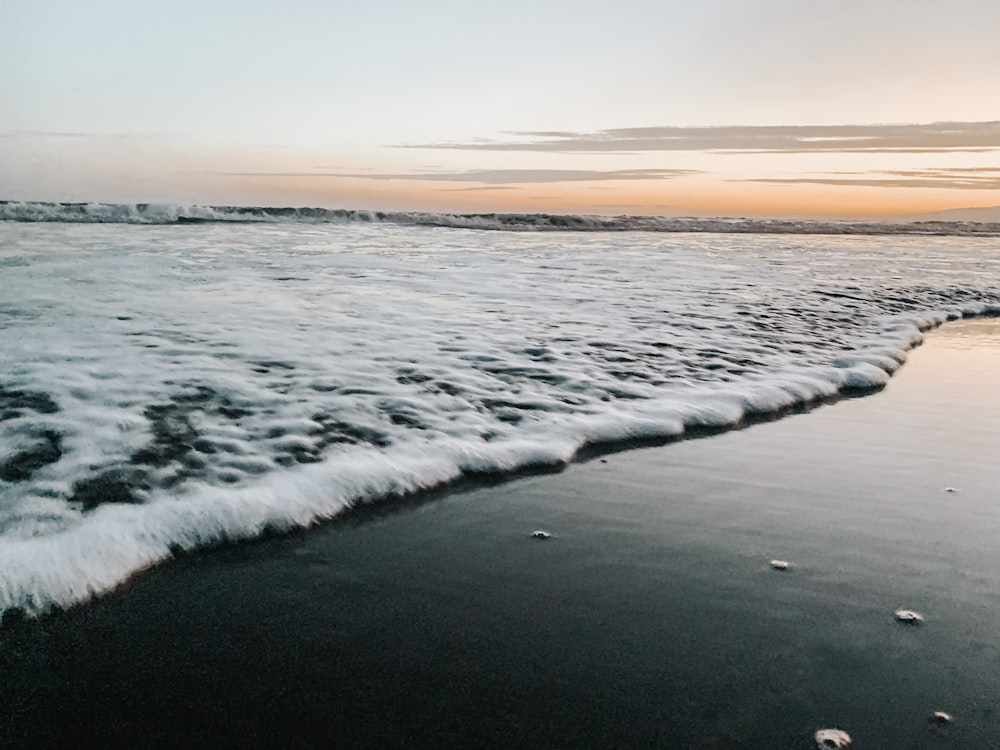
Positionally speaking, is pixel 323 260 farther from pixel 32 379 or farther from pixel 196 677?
pixel 196 677

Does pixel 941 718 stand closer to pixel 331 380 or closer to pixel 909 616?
pixel 909 616

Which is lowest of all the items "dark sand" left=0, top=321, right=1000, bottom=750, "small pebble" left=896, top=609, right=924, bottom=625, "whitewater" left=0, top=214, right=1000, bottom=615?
"dark sand" left=0, top=321, right=1000, bottom=750

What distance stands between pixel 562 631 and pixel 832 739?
811 millimetres

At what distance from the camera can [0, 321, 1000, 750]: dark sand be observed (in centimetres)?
204

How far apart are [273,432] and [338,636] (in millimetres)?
2013

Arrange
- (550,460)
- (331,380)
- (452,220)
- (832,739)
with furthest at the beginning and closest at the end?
(452,220), (331,380), (550,460), (832,739)

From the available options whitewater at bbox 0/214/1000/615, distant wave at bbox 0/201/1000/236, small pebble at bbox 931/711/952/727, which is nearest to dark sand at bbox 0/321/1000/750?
small pebble at bbox 931/711/952/727

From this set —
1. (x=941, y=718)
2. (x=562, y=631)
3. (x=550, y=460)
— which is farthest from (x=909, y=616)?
(x=550, y=460)

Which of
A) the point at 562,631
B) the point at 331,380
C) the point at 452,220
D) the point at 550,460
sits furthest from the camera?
the point at 452,220

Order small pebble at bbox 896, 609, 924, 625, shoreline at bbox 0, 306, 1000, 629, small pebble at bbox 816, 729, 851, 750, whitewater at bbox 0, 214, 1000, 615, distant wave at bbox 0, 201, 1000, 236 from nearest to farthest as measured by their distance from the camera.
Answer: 1. small pebble at bbox 816, 729, 851, 750
2. small pebble at bbox 896, 609, 924, 625
3. shoreline at bbox 0, 306, 1000, 629
4. whitewater at bbox 0, 214, 1000, 615
5. distant wave at bbox 0, 201, 1000, 236

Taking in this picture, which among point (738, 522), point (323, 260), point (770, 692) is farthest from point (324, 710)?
point (323, 260)

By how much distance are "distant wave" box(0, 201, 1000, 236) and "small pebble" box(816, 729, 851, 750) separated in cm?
3178

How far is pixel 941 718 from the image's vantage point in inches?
82.4

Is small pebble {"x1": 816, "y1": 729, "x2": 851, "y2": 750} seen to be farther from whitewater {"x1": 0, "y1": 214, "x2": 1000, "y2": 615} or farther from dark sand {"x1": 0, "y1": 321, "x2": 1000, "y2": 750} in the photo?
whitewater {"x1": 0, "y1": 214, "x2": 1000, "y2": 615}
